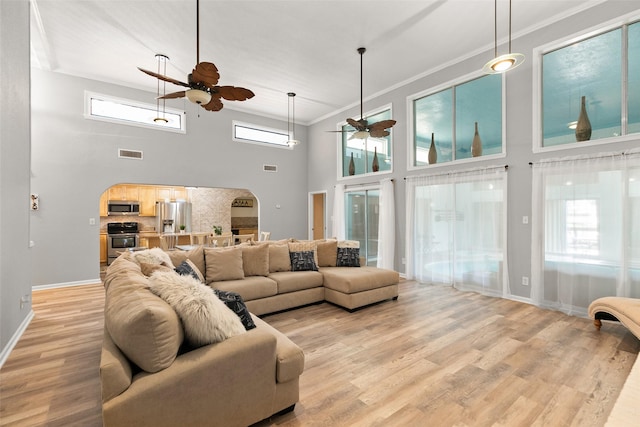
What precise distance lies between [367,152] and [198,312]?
6.41 m

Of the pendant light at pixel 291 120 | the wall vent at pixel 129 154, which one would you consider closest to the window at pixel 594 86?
the pendant light at pixel 291 120

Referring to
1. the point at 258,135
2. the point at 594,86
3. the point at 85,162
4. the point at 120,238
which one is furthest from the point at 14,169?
the point at 594,86

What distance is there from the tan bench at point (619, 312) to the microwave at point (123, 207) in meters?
9.85

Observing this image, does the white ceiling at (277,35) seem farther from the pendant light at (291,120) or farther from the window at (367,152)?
the pendant light at (291,120)

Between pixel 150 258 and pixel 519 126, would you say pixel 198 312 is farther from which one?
pixel 519 126

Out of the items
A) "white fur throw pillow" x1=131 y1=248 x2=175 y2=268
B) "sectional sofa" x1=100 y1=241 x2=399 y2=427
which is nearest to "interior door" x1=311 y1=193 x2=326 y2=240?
"white fur throw pillow" x1=131 y1=248 x2=175 y2=268

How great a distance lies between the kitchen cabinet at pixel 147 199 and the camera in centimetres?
852

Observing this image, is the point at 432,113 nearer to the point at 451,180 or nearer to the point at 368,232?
the point at 451,180

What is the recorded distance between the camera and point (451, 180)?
548cm

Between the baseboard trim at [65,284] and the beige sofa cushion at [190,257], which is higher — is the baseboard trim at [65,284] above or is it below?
below

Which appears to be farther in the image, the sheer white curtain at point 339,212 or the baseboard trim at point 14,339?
the sheer white curtain at point 339,212

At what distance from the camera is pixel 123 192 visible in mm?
8258

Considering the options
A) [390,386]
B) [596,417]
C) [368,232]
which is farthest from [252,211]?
[596,417]

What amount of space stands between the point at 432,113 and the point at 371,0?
9.26 ft
